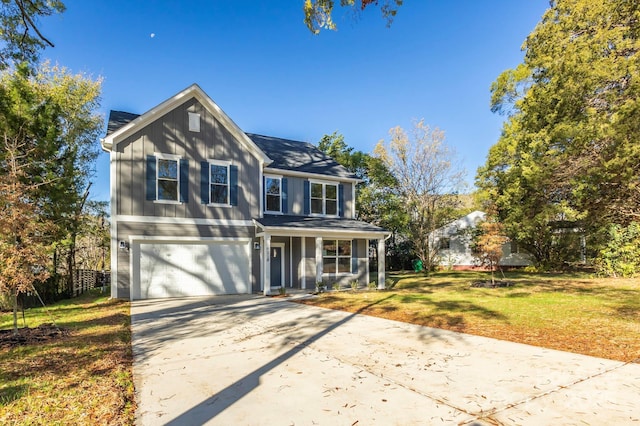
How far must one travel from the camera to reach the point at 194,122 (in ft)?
45.1

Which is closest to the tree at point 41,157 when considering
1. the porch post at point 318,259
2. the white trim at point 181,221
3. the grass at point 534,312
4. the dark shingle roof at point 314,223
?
the white trim at point 181,221

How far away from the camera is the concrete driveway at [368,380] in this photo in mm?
3326

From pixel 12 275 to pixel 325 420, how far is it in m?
6.13

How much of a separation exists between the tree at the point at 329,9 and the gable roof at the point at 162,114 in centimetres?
746

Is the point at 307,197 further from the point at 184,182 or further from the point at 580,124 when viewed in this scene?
the point at 580,124

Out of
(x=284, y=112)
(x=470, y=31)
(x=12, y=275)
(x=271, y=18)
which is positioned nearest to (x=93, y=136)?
(x=284, y=112)

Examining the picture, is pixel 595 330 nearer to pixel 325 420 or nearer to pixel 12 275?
pixel 325 420

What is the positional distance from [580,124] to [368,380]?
1707 cm

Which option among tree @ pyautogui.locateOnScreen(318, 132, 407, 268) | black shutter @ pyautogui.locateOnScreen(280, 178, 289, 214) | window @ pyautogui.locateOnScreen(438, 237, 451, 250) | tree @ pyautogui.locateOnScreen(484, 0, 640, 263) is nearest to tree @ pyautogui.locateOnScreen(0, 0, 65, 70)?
black shutter @ pyautogui.locateOnScreen(280, 178, 289, 214)

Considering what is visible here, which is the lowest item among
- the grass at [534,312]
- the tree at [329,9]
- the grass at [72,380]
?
the grass at [534,312]

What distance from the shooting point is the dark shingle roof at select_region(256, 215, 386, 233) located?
45.7ft

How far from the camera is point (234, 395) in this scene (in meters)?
3.85

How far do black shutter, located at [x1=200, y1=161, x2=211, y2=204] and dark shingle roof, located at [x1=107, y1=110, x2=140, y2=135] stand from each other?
339cm

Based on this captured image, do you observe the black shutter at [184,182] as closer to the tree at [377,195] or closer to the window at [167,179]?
the window at [167,179]
